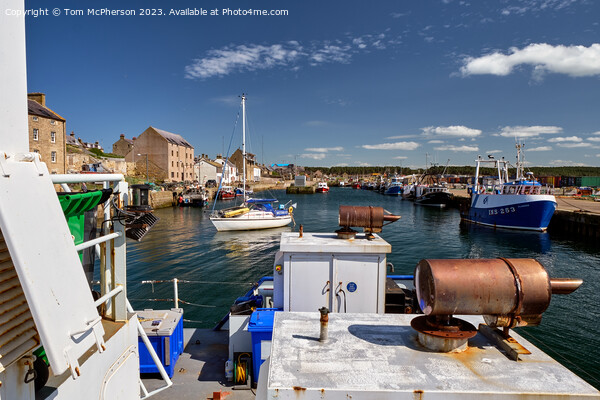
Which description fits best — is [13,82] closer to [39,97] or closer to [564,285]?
[564,285]

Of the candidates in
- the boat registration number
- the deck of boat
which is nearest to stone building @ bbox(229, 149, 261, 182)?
the boat registration number

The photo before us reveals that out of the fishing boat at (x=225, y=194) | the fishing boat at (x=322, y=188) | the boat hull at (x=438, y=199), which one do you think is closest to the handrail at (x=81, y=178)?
the fishing boat at (x=225, y=194)

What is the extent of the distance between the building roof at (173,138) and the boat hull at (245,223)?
5321cm

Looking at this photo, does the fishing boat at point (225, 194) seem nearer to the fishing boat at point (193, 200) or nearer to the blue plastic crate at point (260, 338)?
the fishing boat at point (193, 200)

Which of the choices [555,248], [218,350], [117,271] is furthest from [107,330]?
[555,248]

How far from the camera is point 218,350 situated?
8445 millimetres

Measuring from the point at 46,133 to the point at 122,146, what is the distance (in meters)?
49.9

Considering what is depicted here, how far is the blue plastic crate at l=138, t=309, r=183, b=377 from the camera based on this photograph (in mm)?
7117

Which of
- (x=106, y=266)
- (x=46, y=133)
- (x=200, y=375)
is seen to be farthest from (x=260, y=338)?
(x=46, y=133)

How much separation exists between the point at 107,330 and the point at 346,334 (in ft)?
10.7

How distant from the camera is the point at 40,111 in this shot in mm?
41250

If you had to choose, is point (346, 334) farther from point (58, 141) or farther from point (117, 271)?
point (58, 141)

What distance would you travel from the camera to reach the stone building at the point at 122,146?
8762 centimetres

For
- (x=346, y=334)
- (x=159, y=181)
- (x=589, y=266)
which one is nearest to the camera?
(x=346, y=334)
